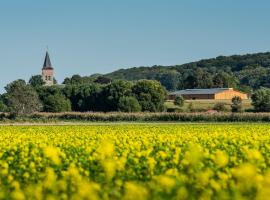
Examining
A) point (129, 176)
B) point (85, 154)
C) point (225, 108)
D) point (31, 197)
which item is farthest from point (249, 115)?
point (31, 197)

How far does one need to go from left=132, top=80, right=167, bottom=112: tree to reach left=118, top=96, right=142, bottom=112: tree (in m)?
3.20

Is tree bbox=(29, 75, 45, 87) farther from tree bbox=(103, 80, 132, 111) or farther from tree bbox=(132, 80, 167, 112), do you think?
tree bbox=(132, 80, 167, 112)

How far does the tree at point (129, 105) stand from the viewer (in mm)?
101438

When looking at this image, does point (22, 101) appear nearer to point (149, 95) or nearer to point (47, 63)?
point (149, 95)

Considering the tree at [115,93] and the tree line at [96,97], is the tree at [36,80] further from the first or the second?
the tree at [115,93]

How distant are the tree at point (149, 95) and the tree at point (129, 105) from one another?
3198mm

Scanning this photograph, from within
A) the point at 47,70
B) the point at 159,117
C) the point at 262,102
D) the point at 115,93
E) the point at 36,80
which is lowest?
the point at 159,117

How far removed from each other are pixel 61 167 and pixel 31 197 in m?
6.51

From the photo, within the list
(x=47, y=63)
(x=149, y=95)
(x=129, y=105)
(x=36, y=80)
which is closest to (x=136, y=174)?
(x=129, y=105)

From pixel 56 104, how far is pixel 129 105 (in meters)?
12.3

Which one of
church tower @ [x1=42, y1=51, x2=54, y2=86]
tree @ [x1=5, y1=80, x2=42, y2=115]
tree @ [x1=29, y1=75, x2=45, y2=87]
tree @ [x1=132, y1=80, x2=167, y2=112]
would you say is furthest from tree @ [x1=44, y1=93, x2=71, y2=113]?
tree @ [x1=29, y1=75, x2=45, y2=87]

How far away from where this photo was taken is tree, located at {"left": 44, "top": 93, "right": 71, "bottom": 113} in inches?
4186

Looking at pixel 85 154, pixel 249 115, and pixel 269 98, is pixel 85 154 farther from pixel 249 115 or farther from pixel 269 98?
pixel 269 98

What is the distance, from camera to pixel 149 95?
107438mm
